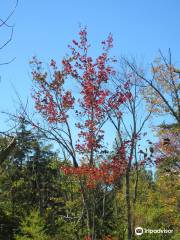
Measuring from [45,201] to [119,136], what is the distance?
1736 centimetres

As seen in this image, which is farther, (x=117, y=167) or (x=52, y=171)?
(x=52, y=171)

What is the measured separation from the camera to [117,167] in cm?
1623

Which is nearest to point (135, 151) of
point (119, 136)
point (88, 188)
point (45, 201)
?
point (119, 136)

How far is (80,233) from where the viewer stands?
58.5 ft

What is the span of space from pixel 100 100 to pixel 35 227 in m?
7.39

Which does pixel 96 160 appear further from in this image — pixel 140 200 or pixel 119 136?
pixel 140 200

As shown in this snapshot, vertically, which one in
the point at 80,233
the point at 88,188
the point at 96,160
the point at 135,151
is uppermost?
the point at 135,151

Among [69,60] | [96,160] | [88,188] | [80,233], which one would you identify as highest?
[69,60]

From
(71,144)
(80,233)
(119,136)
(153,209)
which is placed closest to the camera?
(71,144)

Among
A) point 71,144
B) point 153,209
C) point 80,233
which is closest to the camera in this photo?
point 71,144

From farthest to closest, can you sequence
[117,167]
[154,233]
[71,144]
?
[154,233]
[117,167]
[71,144]

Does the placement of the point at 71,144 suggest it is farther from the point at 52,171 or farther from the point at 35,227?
the point at 52,171

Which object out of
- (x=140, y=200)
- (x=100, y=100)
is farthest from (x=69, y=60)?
(x=140, y=200)

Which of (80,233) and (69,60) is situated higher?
(69,60)
